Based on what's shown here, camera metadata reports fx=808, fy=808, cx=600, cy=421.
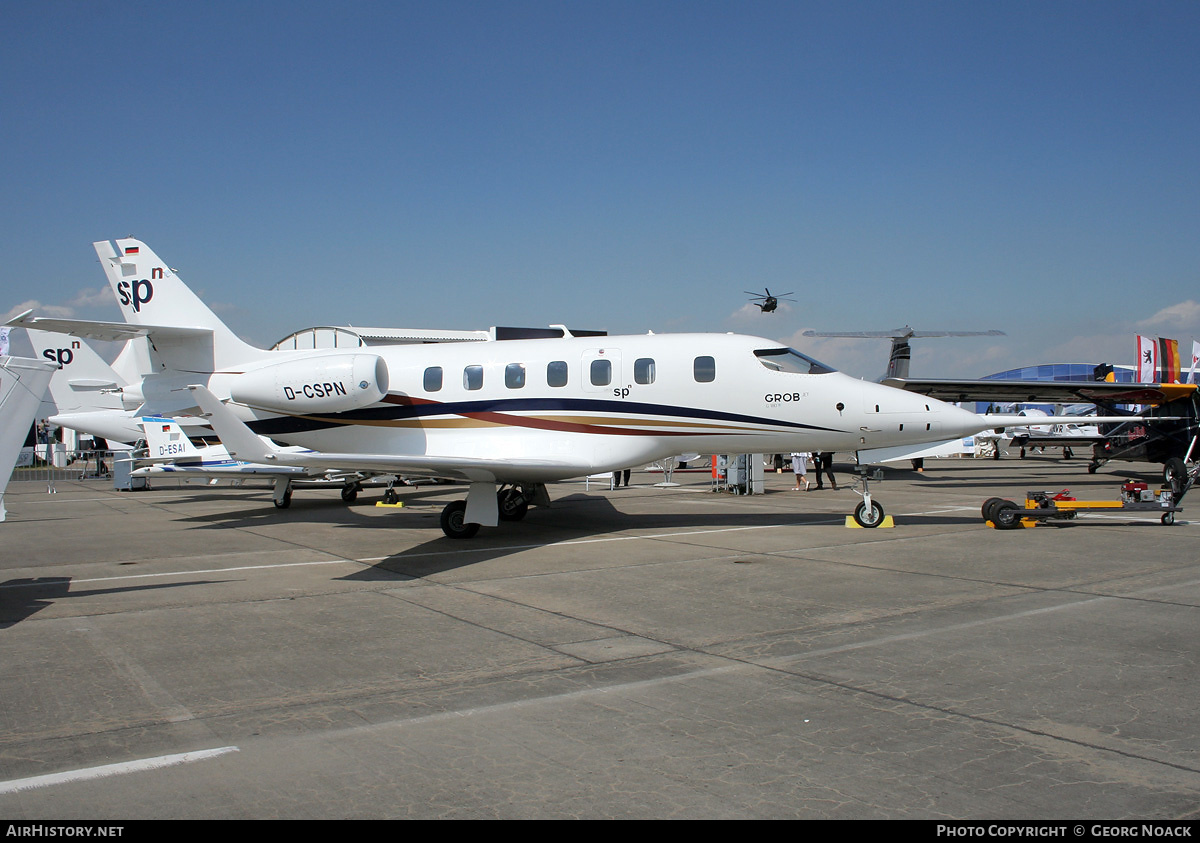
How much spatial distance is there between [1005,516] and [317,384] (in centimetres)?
1198

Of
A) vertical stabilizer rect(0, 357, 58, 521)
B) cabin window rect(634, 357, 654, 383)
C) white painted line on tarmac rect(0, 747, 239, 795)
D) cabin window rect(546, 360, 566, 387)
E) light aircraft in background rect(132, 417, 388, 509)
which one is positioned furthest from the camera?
light aircraft in background rect(132, 417, 388, 509)

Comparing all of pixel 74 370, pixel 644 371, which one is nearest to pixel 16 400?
pixel 644 371

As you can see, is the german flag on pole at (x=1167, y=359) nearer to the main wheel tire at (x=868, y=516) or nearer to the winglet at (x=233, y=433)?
the main wheel tire at (x=868, y=516)

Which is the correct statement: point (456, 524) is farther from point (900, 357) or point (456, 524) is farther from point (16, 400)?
point (900, 357)

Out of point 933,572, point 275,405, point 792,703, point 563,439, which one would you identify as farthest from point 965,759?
point 275,405

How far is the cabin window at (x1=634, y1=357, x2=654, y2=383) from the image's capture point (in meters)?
13.7

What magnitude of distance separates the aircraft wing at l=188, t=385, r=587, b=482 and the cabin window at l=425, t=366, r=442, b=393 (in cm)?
199

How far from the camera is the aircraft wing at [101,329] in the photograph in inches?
476

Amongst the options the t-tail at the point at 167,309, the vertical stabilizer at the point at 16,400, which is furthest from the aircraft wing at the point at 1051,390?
the vertical stabilizer at the point at 16,400

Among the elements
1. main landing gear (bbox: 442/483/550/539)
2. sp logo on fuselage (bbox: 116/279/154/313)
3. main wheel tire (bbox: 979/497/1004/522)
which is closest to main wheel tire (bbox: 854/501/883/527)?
main wheel tire (bbox: 979/497/1004/522)

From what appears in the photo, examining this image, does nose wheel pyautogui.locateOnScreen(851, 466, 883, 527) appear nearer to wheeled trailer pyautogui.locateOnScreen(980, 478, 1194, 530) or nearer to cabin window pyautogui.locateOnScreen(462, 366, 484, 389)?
wheeled trailer pyautogui.locateOnScreen(980, 478, 1194, 530)

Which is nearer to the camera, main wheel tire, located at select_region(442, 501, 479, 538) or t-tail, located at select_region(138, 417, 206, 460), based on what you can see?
main wheel tire, located at select_region(442, 501, 479, 538)

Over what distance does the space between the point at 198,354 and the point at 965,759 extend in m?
15.2

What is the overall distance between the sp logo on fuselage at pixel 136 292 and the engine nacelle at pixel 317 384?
3.06 m
